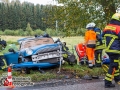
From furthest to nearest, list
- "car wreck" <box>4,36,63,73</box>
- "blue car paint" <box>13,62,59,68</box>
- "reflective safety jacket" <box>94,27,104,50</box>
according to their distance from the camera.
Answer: "reflective safety jacket" <box>94,27,104,50</box> → "car wreck" <box>4,36,63,73</box> → "blue car paint" <box>13,62,59,68</box>

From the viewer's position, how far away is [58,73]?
10797 mm

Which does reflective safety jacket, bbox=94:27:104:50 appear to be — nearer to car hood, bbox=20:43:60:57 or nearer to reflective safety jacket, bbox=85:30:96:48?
reflective safety jacket, bbox=85:30:96:48

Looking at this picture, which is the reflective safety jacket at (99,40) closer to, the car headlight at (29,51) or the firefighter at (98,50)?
the firefighter at (98,50)

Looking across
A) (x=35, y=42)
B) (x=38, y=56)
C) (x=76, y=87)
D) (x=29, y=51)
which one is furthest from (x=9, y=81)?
(x=35, y=42)

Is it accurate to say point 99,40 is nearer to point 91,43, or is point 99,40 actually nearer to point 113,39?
point 91,43

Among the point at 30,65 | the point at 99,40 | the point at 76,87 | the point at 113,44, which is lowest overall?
the point at 76,87

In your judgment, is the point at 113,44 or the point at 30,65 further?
the point at 30,65

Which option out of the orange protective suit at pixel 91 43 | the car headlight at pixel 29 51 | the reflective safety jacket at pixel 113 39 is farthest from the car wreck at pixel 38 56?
the reflective safety jacket at pixel 113 39

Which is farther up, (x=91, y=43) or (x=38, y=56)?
(x=91, y=43)

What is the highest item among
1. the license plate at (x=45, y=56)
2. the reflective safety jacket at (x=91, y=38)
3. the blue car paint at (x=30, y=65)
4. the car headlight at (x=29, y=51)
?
the reflective safety jacket at (x=91, y=38)

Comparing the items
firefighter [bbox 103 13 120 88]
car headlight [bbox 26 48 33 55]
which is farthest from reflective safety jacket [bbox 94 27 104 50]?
firefighter [bbox 103 13 120 88]

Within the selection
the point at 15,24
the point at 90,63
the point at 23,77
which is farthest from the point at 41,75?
the point at 15,24

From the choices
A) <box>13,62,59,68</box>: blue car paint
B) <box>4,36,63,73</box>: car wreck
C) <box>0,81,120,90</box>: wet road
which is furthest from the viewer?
<box>4,36,63,73</box>: car wreck

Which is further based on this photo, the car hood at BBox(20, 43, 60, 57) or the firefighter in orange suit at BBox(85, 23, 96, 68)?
the firefighter in orange suit at BBox(85, 23, 96, 68)
